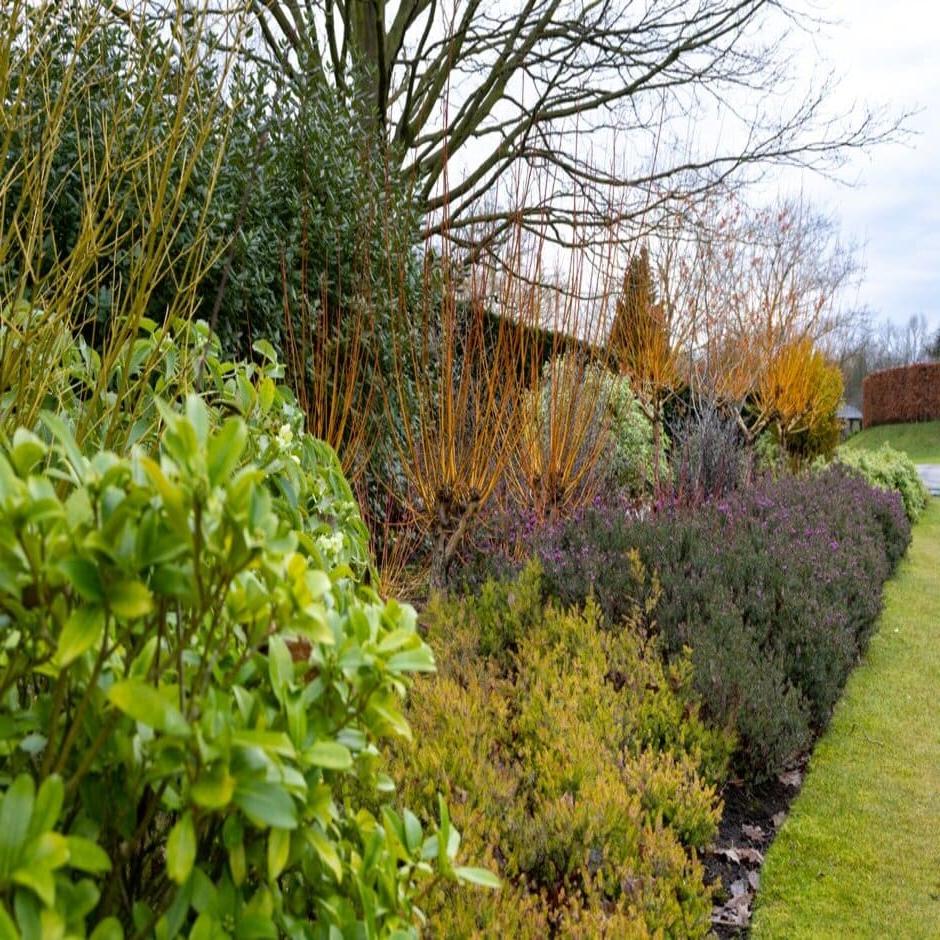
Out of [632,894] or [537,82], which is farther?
[537,82]

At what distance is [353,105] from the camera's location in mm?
5297

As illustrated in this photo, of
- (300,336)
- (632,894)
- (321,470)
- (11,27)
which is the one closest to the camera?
(11,27)

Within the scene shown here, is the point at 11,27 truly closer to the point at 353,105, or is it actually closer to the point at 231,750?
the point at 231,750

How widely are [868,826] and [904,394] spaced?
112 feet

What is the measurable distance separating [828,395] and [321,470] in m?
14.1

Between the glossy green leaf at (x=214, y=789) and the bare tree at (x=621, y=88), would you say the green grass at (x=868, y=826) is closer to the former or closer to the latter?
the glossy green leaf at (x=214, y=789)

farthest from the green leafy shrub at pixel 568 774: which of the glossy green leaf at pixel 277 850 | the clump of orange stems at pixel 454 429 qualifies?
the glossy green leaf at pixel 277 850

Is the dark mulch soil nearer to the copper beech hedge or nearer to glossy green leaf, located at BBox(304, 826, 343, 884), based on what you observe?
glossy green leaf, located at BBox(304, 826, 343, 884)

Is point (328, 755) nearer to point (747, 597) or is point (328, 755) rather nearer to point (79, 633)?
point (79, 633)

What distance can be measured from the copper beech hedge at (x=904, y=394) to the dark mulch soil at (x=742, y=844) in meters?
33.3

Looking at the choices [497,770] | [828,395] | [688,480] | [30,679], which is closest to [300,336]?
[497,770]

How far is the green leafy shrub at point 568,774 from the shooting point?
7.26 feet

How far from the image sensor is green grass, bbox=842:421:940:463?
28.8 meters

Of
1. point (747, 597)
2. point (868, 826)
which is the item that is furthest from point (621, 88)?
point (868, 826)
